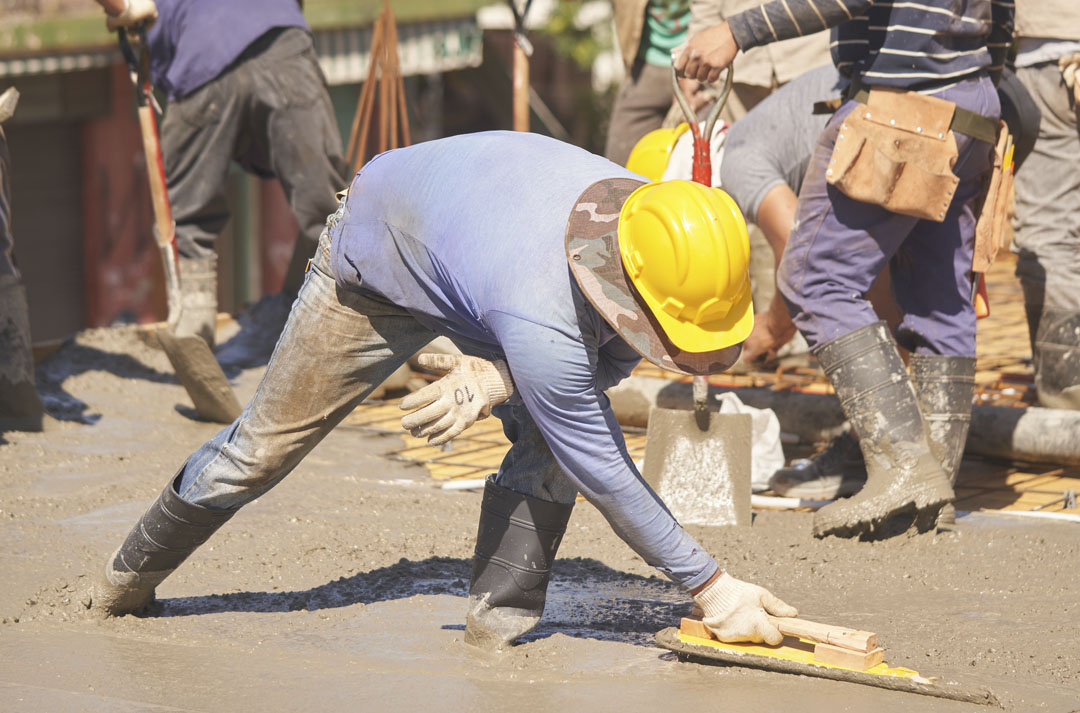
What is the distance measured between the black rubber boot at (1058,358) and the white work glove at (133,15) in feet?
12.4

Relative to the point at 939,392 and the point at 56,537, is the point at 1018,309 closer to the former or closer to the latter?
the point at 939,392

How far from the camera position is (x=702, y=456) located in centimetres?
434

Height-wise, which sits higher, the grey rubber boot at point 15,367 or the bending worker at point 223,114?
the bending worker at point 223,114

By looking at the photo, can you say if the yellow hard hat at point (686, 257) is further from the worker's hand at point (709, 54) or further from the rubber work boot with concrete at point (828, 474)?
the rubber work boot with concrete at point (828, 474)

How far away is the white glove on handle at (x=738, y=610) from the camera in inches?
112

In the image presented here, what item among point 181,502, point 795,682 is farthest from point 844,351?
point 181,502

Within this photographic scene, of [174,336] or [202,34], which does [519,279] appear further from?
[202,34]

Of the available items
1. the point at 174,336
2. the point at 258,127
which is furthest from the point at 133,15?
the point at 174,336

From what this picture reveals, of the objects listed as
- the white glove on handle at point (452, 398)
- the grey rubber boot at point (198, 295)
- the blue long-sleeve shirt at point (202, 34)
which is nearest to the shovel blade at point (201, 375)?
the grey rubber boot at point (198, 295)

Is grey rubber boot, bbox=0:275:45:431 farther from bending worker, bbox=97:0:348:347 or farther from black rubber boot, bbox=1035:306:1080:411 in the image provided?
black rubber boot, bbox=1035:306:1080:411

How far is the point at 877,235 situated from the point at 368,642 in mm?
1920

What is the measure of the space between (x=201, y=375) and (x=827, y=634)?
10.1 ft

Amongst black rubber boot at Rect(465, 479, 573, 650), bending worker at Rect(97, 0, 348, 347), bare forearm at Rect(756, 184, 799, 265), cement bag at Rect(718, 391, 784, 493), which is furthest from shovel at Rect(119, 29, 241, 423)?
black rubber boot at Rect(465, 479, 573, 650)

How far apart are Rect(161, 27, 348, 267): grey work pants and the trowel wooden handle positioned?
3552 millimetres
